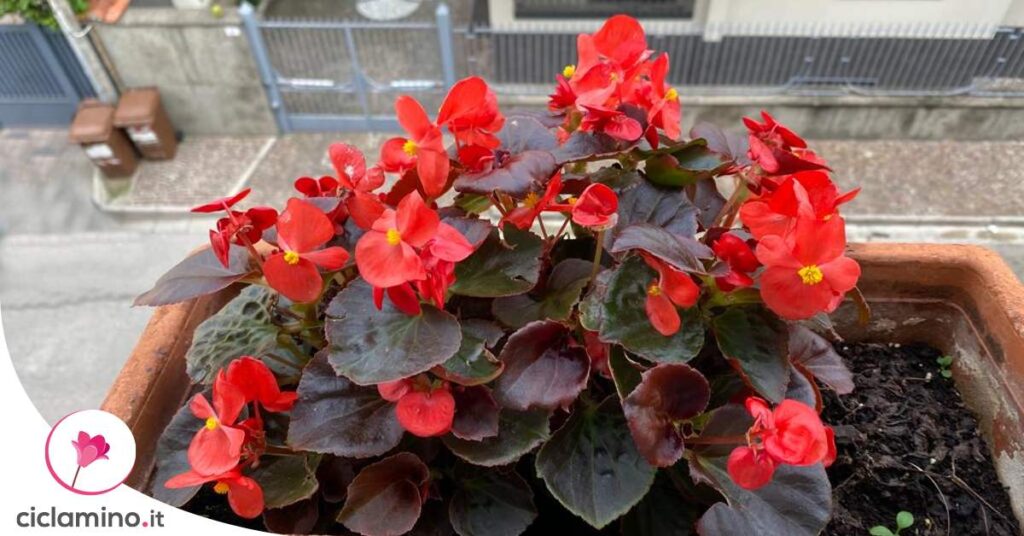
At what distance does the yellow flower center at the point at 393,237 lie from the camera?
363 millimetres

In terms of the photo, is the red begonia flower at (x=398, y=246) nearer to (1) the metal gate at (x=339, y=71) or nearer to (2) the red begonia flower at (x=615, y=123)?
(2) the red begonia flower at (x=615, y=123)

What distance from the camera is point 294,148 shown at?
2.67 meters

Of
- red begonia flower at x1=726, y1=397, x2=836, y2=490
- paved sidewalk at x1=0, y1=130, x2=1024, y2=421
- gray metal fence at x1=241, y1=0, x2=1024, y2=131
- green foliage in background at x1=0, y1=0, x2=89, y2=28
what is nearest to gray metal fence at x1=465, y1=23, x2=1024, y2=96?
gray metal fence at x1=241, y1=0, x2=1024, y2=131

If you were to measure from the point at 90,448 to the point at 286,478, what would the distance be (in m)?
0.21

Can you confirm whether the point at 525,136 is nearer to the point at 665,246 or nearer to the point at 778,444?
the point at 665,246

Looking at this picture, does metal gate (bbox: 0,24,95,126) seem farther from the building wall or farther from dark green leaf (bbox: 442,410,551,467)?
dark green leaf (bbox: 442,410,551,467)

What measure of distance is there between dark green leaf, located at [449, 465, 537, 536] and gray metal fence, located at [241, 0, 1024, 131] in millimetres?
2089

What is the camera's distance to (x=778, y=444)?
14.1 inches

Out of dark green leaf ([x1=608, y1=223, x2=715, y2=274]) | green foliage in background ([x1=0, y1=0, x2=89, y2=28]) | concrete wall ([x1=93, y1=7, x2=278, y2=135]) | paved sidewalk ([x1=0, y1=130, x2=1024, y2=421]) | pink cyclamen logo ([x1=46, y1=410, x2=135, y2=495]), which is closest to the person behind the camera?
pink cyclamen logo ([x1=46, y1=410, x2=135, y2=495])

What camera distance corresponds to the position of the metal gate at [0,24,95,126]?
8.29 feet

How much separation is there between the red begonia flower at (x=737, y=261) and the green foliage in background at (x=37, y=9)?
2.76 metres

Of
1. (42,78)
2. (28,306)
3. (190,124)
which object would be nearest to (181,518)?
(28,306)

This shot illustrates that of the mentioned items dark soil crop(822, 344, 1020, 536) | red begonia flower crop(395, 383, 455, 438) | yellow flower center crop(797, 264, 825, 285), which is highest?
yellow flower center crop(797, 264, 825, 285)

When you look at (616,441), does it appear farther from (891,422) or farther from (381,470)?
(891,422)
